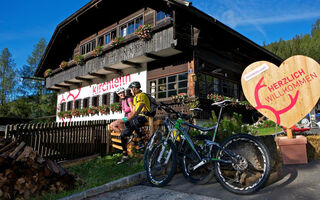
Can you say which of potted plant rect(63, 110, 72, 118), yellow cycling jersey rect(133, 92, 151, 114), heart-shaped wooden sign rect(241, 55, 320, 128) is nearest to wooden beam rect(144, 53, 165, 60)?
yellow cycling jersey rect(133, 92, 151, 114)

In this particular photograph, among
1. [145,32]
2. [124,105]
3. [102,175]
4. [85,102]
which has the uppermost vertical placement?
[145,32]

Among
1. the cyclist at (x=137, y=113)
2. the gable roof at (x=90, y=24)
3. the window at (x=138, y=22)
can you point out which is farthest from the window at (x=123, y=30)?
the cyclist at (x=137, y=113)

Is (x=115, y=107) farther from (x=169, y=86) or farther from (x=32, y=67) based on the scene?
(x=32, y=67)

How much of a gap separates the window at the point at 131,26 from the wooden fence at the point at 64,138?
29.8 feet

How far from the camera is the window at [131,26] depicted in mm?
14923

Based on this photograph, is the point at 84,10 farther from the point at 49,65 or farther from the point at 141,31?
the point at 49,65

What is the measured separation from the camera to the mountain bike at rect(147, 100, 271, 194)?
2.93m

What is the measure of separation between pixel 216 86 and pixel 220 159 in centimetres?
1108

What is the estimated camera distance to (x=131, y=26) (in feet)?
51.1

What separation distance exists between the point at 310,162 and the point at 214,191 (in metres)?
2.39

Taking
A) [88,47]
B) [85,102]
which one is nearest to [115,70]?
[88,47]

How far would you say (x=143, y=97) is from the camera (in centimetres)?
517

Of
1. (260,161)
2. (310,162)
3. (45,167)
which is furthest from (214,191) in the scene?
(45,167)

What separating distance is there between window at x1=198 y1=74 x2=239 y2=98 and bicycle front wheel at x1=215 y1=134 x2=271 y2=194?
8947mm
